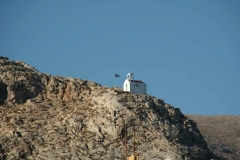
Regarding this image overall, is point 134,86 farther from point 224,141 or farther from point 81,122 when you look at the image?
point 224,141

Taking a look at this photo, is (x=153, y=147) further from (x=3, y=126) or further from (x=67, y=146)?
(x=3, y=126)

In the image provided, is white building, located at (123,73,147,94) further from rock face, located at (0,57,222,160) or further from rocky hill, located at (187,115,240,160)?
rocky hill, located at (187,115,240,160)

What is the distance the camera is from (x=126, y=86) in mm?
130750

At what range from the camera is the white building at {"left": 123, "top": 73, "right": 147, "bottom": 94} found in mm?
130125

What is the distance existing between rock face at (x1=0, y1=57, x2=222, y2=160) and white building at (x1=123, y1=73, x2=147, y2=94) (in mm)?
7859

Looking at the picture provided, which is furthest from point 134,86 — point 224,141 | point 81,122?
point 224,141

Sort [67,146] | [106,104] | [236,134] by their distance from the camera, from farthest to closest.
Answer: [236,134], [106,104], [67,146]

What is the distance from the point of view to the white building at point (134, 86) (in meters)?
130

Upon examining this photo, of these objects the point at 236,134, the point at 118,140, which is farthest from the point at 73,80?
the point at 236,134

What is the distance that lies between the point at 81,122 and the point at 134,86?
20.6m

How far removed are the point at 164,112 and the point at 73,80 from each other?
1705 cm

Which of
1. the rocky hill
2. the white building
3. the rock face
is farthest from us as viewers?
the rocky hill

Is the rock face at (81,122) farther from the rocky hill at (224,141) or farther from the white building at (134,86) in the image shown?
the rocky hill at (224,141)

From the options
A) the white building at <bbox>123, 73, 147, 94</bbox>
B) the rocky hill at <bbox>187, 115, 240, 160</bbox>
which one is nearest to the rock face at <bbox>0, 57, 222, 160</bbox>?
the white building at <bbox>123, 73, 147, 94</bbox>
